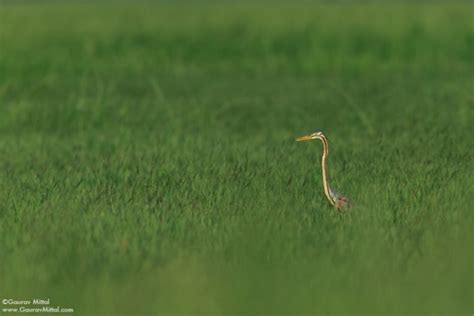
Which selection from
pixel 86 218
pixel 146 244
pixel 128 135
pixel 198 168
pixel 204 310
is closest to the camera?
pixel 204 310

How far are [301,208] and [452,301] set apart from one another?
2.40m

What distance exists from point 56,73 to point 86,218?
13.1m

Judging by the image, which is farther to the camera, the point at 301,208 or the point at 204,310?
the point at 301,208

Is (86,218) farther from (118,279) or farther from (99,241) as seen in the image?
(118,279)

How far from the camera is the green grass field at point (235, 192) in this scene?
604cm

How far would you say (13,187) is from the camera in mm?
9117

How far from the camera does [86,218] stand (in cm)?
762

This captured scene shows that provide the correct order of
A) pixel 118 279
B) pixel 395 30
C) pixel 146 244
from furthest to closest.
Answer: pixel 395 30, pixel 146 244, pixel 118 279

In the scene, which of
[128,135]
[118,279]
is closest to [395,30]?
[128,135]

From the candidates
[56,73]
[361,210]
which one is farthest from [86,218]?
[56,73]

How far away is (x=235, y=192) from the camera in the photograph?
845 cm

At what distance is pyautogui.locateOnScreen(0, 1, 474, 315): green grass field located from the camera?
604cm

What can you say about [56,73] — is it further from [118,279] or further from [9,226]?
[118,279]

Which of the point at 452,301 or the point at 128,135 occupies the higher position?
the point at 452,301
